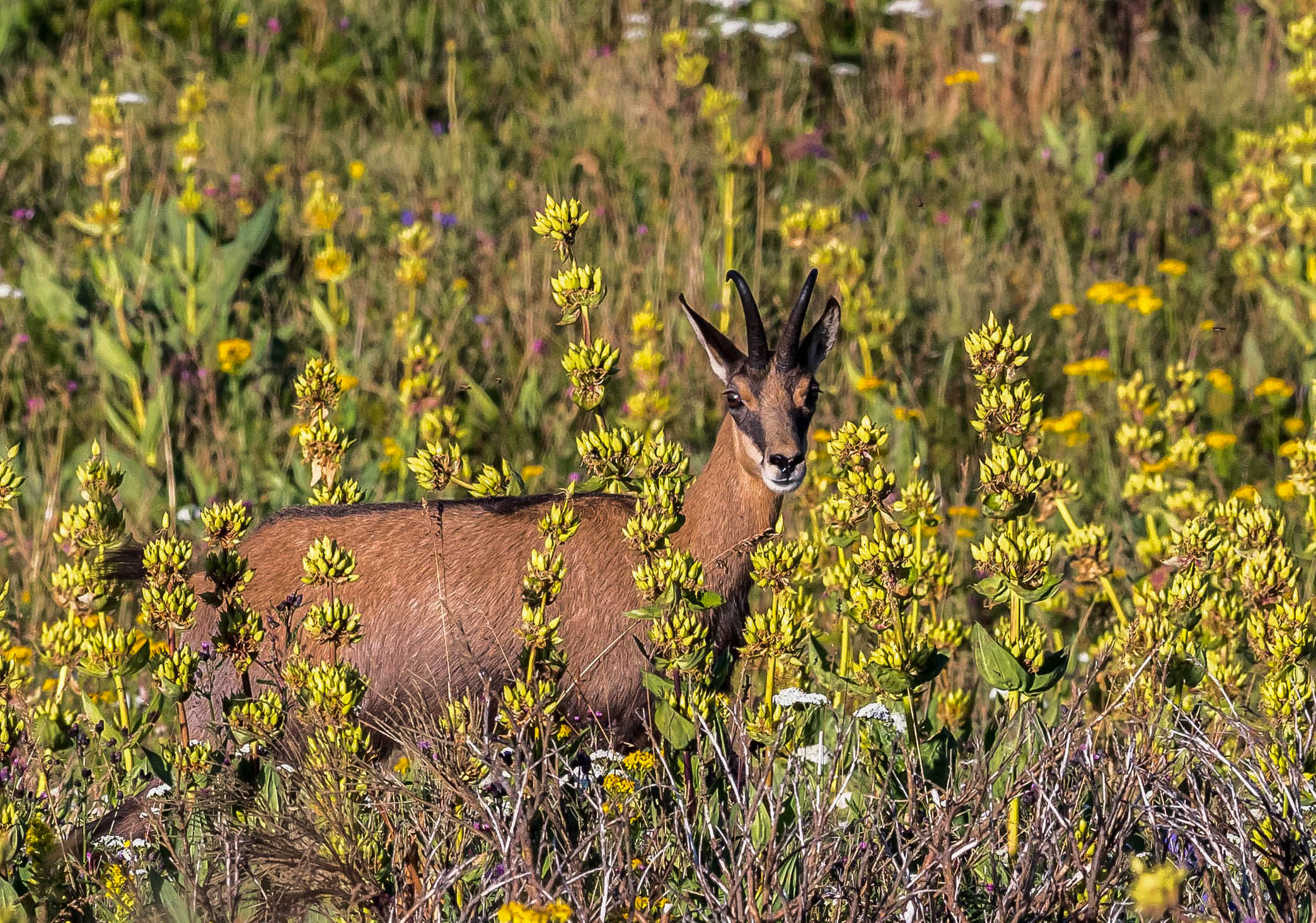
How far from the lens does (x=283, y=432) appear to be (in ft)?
20.4

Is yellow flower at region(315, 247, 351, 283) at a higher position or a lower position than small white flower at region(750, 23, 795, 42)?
lower

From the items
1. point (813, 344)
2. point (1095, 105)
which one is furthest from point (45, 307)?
point (1095, 105)

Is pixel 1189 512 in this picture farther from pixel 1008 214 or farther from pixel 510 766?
pixel 1008 214

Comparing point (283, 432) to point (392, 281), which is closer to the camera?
point (283, 432)

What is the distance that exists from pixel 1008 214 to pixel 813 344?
3.27 meters

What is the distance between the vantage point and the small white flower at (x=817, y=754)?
3.53m

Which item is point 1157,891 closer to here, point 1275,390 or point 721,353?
point 721,353

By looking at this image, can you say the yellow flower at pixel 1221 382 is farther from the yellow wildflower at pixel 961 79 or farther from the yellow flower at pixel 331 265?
the yellow flower at pixel 331 265

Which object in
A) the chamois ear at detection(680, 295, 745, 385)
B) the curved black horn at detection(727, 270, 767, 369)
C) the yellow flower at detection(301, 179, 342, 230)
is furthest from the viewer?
the yellow flower at detection(301, 179, 342, 230)

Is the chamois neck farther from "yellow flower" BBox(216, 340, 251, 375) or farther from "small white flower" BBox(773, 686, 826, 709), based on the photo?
"yellow flower" BBox(216, 340, 251, 375)

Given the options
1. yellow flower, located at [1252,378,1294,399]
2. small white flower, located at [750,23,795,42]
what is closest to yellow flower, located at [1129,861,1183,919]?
yellow flower, located at [1252,378,1294,399]

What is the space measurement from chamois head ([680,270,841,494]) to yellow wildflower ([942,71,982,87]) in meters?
4.51

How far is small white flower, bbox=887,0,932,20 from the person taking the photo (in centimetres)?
934

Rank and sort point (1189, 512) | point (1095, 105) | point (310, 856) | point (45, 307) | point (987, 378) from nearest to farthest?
1. point (310, 856)
2. point (987, 378)
3. point (1189, 512)
4. point (45, 307)
5. point (1095, 105)
